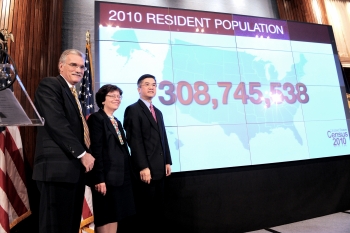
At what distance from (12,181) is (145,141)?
42.0 inches

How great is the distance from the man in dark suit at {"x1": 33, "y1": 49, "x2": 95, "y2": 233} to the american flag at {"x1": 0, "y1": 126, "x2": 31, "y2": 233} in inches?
27.1

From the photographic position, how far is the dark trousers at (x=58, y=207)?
3.91ft

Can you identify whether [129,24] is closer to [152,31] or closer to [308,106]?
[152,31]

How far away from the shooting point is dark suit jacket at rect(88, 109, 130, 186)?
4.89 ft

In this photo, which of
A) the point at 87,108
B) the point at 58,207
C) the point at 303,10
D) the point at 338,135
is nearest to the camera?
the point at 58,207

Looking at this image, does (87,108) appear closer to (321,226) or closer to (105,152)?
(105,152)

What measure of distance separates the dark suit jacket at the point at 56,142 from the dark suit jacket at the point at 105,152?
0.16 m

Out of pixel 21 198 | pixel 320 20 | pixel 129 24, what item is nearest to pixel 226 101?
pixel 129 24

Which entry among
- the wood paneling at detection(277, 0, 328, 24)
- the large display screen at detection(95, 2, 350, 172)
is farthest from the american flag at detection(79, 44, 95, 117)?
the wood paneling at detection(277, 0, 328, 24)

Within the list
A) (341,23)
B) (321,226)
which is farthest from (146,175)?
(341,23)

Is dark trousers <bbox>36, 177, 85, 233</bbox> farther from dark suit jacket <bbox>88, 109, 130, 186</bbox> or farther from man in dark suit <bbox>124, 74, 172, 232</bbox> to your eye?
man in dark suit <bbox>124, 74, 172, 232</bbox>

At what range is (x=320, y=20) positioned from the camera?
4.41m

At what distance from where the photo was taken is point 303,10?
174 inches

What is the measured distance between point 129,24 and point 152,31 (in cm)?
25
